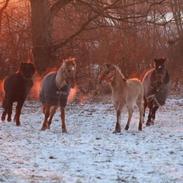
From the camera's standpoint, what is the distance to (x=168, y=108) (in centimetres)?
2023

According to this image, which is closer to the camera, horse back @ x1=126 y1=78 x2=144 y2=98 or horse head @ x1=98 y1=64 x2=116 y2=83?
horse head @ x1=98 y1=64 x2=116 y2=83

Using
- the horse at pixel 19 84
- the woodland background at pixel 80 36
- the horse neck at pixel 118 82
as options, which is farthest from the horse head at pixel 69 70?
the woodland background at pixel 80 36

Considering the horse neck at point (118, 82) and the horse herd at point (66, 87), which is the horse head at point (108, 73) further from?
the horse neck at point (118, 82)

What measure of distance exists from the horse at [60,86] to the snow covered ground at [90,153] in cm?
60

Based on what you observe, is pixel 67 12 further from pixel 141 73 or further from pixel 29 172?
pixel 29 172

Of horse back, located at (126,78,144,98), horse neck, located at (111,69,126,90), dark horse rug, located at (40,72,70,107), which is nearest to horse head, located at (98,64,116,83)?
horse neck, located at (111,69,126,90)

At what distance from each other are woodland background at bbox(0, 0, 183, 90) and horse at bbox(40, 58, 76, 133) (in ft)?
29.0

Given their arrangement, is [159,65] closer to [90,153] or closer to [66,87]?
[66,87]

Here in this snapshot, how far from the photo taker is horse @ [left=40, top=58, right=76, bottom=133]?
1263cm

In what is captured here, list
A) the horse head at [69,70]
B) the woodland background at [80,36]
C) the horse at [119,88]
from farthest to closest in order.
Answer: the woodland background at [80,36]
the horse at [119,88]
the horse head at [69,70]

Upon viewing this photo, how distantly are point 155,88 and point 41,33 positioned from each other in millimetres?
8041

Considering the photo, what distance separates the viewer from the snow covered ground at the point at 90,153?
8070mm

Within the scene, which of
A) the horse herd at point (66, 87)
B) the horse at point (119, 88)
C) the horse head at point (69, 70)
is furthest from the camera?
the horse at point (119, 88)

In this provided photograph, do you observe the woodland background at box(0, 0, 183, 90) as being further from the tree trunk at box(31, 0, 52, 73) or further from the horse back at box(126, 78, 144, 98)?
the horse back at box(126, 78, 144, 98)
